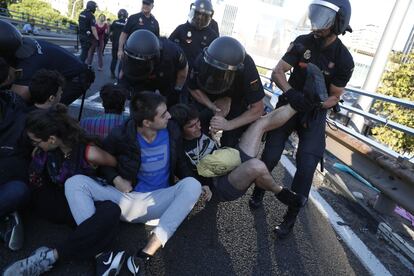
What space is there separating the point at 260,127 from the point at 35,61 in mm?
2107

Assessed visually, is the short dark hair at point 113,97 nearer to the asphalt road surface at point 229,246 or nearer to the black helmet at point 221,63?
the black helmet at point 221,63

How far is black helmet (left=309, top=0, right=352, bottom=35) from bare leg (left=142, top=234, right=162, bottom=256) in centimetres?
202

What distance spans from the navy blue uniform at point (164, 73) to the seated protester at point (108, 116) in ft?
1.45

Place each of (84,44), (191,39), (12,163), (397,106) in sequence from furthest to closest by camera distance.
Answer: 1. (84,44)
2. (397,106)
3. (191,39)
4. (12,163)

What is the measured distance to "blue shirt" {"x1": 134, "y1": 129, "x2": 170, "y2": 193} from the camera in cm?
272

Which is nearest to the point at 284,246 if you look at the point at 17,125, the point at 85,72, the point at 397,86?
the point at 17,125

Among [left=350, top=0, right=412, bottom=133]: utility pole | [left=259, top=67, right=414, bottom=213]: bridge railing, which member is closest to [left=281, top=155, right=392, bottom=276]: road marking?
[left=259, top=67, right=414, bottom=213]: bridge railing

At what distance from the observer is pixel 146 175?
275 cm

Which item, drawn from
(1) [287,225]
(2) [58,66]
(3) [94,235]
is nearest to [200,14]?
(2) [58,66]

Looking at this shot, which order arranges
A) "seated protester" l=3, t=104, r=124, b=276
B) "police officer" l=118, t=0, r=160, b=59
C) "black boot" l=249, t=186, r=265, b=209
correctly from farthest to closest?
"police officer" l=118, t=0, r=160, b=59 → "black boot" l=249, t=186, r=265, b=209 → "seated protester" l=3, t=104, r=124, b=276

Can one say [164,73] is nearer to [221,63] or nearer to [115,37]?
[221,63]

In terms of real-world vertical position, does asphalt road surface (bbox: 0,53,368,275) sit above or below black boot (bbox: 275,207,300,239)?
below

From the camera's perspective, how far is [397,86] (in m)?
6.69

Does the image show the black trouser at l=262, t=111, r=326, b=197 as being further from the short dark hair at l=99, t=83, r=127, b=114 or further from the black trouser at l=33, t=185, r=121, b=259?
the black trouser at l=33, t=185, r=121, b=259
